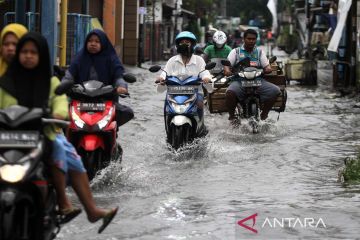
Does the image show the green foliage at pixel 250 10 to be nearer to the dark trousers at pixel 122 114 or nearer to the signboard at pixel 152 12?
the signboard at pixel 152 12

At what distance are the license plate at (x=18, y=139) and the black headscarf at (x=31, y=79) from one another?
473 mm

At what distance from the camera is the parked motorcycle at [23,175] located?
17.3ft

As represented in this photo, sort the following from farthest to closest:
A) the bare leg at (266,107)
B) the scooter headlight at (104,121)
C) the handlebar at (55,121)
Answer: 1. the bare leg at (266,107)
2. the scooter headlight at (104,121)
3. the handlebar at (55,121)

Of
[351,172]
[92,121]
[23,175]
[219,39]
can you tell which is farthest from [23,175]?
[219,39]

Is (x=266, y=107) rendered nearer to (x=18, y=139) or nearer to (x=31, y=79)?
(x=31, y=79)

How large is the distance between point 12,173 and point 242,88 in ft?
29.7

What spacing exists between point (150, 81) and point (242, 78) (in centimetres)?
1509

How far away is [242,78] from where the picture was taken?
1394 centimetres

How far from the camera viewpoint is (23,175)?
5297mm

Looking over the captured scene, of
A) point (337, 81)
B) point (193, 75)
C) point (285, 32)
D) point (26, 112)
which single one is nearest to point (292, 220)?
point (26, 112)

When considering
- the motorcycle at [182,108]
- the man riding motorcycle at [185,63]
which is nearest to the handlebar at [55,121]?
the motorcycle at [182,108]

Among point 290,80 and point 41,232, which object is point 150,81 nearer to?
point 290,80

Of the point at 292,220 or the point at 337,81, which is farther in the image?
the point at 337,81

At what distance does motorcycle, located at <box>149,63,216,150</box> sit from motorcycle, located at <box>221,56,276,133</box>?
2461 mm
